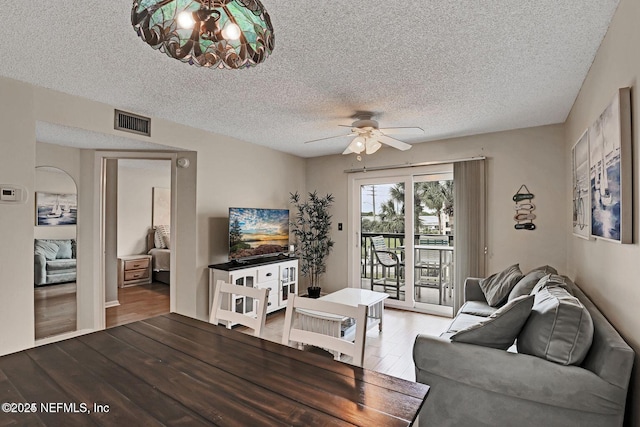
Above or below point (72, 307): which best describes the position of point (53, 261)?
above

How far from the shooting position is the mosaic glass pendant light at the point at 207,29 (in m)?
0.95

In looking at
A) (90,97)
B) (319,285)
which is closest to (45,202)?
(90,97)

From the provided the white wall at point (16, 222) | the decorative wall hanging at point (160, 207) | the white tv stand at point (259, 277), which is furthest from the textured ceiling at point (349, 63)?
the decorative wall hanging at point (160, 207)

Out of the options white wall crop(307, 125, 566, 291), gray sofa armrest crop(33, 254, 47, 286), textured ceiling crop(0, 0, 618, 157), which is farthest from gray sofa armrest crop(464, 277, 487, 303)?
gray sofa armrest crop(33, 254, 47, 286)

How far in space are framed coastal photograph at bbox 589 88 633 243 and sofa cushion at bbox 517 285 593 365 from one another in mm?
422

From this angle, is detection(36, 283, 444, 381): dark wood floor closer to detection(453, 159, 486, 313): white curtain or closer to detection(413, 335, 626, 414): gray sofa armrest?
detection(453, 159, 486, 313): white curtain

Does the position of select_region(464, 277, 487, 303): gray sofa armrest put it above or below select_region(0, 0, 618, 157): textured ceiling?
below

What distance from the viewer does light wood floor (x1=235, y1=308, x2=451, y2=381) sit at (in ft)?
9.76

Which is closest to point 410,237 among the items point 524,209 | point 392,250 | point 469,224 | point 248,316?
point 392,250

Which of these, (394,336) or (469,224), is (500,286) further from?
→ (394,336)

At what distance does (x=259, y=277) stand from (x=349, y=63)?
2894mm

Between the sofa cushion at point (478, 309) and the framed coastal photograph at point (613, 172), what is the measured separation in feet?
4.13

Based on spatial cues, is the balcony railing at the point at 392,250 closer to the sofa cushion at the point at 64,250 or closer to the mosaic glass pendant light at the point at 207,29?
the mosaic glass pendant light at the point at 207,29

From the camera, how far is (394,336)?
3.73 metres
